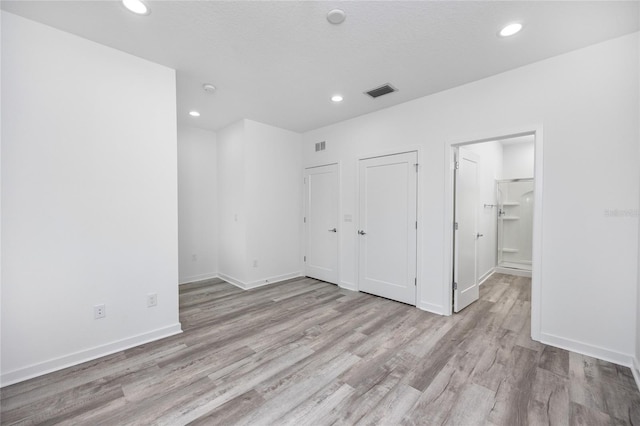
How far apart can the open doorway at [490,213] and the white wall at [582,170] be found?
0.71m

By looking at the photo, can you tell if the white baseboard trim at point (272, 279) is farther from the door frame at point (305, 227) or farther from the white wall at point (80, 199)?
the white wall at point (80, 199)

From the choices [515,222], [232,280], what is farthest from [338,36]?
[515,222]

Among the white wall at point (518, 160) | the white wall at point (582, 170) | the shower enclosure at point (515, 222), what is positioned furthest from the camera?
the shower enclosure at point (515, 222)

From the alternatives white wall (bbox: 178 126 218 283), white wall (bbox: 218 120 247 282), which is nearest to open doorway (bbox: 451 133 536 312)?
white wall (bbox: 218 120 247 282)

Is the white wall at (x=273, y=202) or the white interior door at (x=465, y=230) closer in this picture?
the white interior door at (x=465, y=230)

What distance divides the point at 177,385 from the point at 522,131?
3.89 metres

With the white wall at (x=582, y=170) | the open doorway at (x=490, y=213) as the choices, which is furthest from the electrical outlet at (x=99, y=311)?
the white wall at (x=582, y=170)

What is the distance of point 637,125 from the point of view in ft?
6.94

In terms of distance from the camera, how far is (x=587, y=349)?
7.61ft

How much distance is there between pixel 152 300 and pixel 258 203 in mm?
2184

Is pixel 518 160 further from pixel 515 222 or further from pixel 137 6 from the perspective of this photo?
pixel 137 6

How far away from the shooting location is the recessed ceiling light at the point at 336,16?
1.90 m

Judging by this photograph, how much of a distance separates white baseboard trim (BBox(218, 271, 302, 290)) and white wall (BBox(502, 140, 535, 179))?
5120mm

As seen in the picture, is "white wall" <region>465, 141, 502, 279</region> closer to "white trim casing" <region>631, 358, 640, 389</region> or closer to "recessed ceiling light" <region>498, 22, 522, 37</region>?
"recessed ceiling light" <region>498, 22, 522, 37</region>
